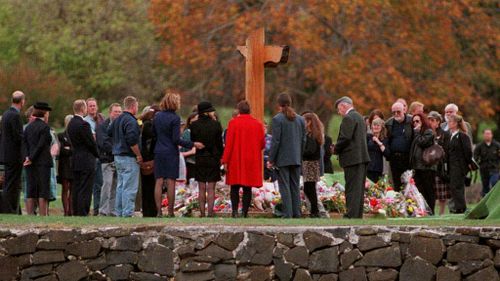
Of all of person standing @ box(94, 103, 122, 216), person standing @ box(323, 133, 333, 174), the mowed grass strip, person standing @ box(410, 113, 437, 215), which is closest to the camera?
the mowed grass strip

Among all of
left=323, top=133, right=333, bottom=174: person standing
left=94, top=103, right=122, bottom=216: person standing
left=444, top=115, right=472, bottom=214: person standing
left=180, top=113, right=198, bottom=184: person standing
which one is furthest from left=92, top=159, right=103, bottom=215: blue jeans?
left=444, top=115, right=472, bottom=214: person standing

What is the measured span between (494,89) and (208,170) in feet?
102

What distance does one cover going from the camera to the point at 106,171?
2438 centimetres

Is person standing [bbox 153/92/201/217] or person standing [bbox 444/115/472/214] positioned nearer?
person standing [bbox 153/92/201/217]

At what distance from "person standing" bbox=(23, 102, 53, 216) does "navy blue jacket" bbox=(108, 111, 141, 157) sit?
3.11 feet

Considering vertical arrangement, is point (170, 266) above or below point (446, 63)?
below

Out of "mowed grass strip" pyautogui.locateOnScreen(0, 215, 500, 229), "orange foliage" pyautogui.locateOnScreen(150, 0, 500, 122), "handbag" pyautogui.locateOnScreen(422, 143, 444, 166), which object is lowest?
"mowed grass strip" pyautogui.locateOnScreen(0, 215, 500, 229)

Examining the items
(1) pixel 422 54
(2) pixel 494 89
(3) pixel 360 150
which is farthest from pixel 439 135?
(2) pixel 494 89

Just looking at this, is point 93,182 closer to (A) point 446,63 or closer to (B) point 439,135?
(B) point 439,135

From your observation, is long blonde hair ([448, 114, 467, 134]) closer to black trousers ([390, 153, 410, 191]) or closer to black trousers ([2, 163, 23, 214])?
black trousers ([390, 153, 410, 191])

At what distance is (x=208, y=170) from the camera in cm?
2284

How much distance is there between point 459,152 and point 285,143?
4.42 meters

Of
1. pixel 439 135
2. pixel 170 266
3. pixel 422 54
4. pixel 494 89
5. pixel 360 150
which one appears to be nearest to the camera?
pixel 170 266

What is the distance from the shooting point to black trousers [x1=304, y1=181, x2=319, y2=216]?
23.7 metres
